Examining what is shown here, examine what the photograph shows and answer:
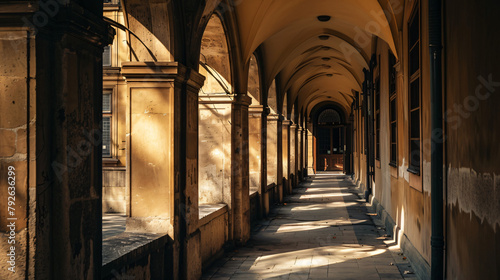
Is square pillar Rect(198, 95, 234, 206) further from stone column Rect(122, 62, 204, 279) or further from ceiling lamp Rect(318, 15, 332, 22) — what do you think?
ceiling lamp Rect(318, 15, 332, 22)

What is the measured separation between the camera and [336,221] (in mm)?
10906

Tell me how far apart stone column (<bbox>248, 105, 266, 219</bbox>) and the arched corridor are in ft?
0.13

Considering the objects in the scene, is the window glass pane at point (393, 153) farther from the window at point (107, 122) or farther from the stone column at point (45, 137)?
the stone column at point (45, 137)

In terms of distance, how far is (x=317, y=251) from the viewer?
25.1 feet

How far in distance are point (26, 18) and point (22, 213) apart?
3.53ft

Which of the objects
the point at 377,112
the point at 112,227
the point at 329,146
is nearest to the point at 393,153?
the point at 377,112

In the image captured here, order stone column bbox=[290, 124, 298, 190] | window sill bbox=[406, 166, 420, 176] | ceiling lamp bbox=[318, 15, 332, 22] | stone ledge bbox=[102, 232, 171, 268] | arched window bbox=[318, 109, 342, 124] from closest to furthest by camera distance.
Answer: stone ledge bbox=[102, 232, 171, 268], window sill bbox=[406, 166, 420, 176], ceiling lamp bbox=[318, 15, 332, 22], stone column bbox=[290, 124, 298, 190], arched window bbox=[318, 109, 342, 124]

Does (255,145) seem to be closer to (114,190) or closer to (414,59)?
(114,190)

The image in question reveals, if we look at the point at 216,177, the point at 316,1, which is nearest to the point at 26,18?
the point at 216,177

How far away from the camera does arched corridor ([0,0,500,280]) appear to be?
2.78m

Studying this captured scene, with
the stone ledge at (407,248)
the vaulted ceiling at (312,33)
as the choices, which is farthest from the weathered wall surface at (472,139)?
the vaulted ceiling at (312,33)

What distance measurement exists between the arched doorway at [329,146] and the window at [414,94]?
1011 inches

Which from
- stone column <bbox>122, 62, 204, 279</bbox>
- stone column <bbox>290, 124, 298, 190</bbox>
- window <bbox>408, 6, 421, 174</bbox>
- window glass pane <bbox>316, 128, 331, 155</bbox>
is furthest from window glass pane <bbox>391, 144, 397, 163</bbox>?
window glass pane <bbox>316, 128, 331, 155</bbox>

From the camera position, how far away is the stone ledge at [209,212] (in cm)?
652
